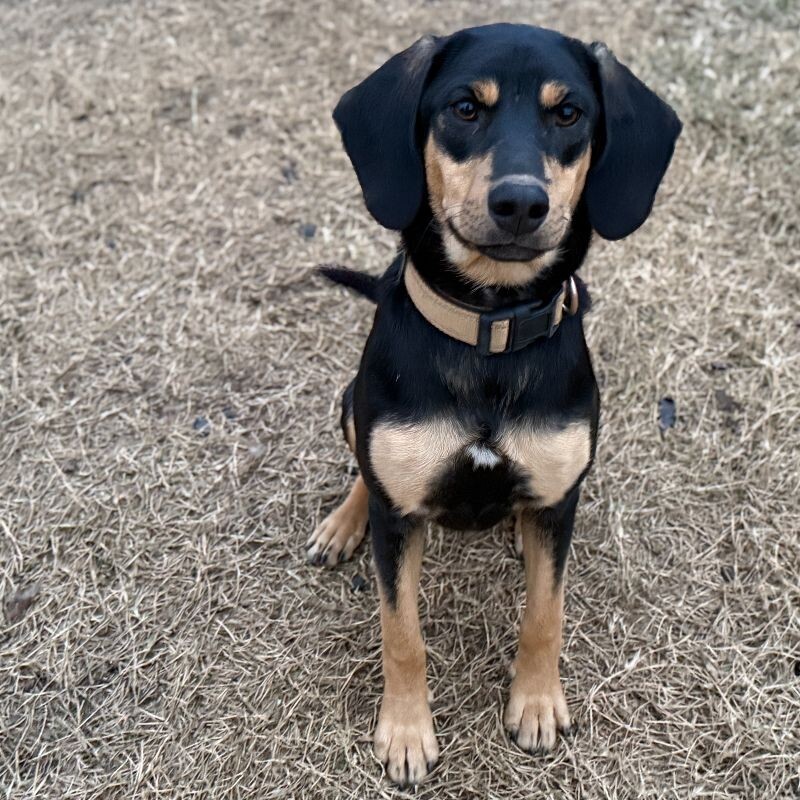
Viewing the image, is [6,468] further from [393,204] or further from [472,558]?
[393,204]

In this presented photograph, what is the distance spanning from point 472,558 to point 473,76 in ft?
5.79

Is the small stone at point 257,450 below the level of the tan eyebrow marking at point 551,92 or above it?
below

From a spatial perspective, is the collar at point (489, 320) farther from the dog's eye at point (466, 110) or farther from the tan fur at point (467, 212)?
the dog's eye at point (466, 110)

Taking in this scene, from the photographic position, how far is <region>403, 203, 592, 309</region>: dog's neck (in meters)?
2.37

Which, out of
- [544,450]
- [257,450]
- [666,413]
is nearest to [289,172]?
[257,450]

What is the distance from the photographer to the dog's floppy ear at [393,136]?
2.28 meters

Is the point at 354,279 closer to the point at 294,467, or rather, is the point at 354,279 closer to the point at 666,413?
the point at 294,467

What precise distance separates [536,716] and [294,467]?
1380 mm

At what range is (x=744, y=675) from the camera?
291cm

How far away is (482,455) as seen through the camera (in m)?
2.39

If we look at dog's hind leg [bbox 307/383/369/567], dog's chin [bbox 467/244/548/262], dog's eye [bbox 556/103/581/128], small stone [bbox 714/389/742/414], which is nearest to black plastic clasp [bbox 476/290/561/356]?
dog's chin [bbox 467/244/548/262]

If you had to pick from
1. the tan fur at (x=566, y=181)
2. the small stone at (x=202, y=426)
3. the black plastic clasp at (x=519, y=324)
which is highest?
the tan fur at (x=566, y=181)

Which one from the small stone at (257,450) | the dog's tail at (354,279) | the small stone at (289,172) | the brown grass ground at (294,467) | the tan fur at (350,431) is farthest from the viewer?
the small stone at (289,172)

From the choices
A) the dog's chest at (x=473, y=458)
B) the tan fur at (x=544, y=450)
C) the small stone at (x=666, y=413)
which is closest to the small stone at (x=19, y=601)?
the dog's chest at (x=473, y=458)
